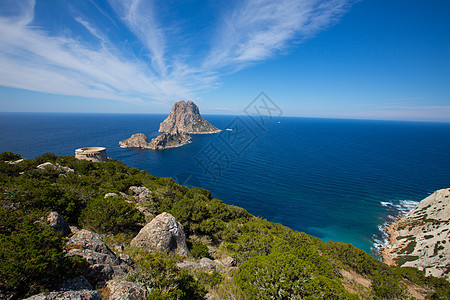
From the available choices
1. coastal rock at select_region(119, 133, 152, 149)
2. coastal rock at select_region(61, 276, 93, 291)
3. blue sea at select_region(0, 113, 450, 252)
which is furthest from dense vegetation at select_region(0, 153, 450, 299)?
coastal rock at select_region(119, 133, 152, 149)

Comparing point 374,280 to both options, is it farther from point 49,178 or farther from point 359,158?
point 359,158

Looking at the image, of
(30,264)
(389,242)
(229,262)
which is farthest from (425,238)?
(30,264)

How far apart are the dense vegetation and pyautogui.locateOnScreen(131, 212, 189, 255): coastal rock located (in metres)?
0.56

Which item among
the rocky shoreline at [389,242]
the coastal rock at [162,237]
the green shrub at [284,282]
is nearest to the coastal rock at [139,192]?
the coastal rock at [162,237]

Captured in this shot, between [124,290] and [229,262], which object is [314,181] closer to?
[229,262]

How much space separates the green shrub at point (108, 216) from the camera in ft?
37.8

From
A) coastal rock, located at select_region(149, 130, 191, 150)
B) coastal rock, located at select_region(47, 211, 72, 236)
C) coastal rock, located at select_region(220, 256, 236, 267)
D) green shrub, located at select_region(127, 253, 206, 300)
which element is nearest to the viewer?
green shrub, located at select_region(127, 253, 206, 300)

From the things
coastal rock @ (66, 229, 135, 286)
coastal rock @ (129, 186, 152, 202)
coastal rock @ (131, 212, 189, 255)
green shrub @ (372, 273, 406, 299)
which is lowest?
green shrub @ (372, 273, 406, 299)

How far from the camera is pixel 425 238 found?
115ft

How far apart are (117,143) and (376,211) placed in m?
137

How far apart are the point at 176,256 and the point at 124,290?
4957 millimetres

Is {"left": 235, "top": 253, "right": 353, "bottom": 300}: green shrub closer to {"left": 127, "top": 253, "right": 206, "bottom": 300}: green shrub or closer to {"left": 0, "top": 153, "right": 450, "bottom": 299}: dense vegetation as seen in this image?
{"left": 0, "top": 153, "right": 450, "bottom": 299}: dense vegetation

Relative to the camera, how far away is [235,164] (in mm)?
81625

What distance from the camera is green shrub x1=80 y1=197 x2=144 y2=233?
1151 cm
